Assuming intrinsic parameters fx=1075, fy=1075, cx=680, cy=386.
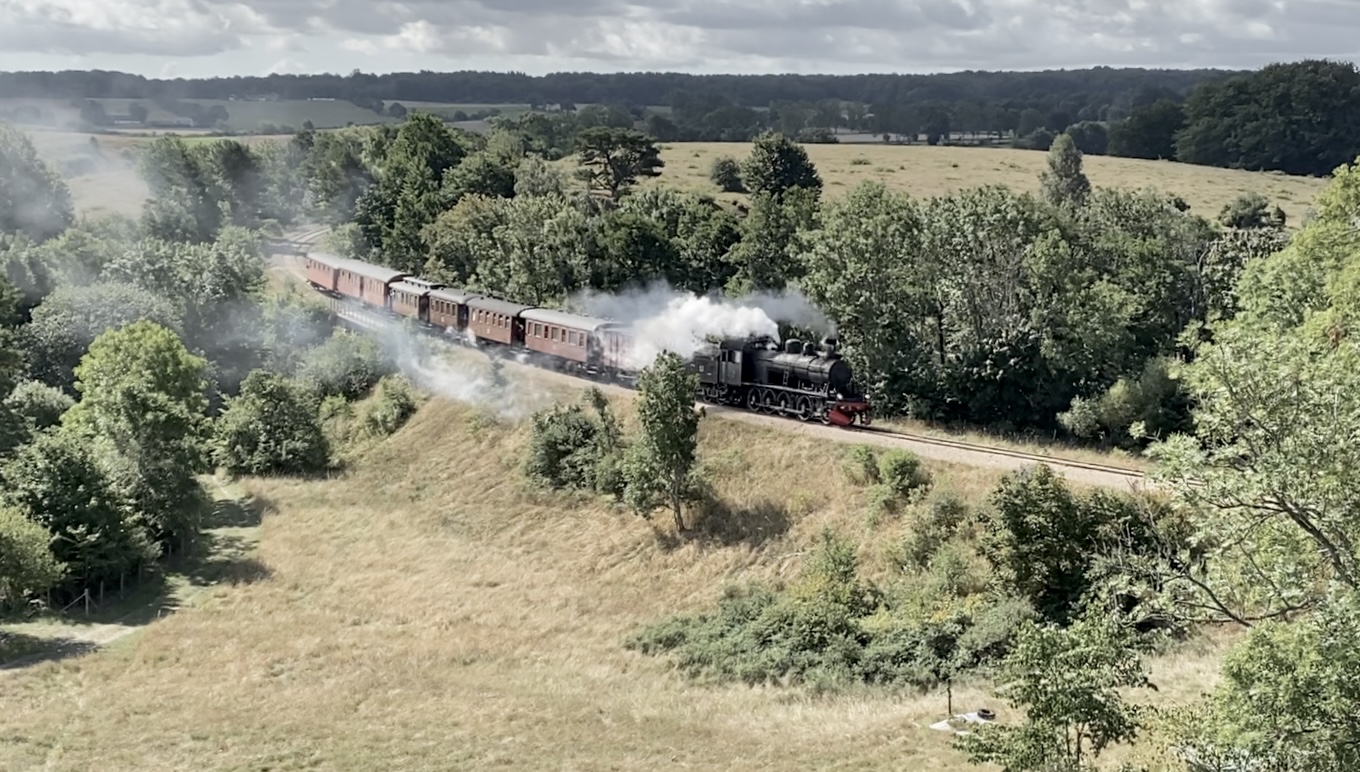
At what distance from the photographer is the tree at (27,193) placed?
97562 mm

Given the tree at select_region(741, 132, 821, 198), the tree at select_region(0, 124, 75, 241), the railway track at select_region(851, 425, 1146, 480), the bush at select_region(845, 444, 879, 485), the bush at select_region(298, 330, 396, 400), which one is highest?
the tree at select_region(741, 132, 821, 198)

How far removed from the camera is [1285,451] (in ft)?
51.7

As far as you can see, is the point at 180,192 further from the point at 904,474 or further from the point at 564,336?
the point at 904,474

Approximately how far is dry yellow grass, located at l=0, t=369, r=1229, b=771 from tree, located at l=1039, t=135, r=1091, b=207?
176 ft

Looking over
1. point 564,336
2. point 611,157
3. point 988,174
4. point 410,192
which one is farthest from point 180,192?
point 988,174

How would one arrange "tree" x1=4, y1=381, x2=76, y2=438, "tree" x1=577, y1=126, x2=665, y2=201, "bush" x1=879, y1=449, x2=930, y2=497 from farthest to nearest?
"tree" x1=577, y1=126, x2=665, y2=201 < "tree" x1=4, y1=381, x2=76, y2=438 < "bush" x1=879, y1=449, x2=930, y2=497

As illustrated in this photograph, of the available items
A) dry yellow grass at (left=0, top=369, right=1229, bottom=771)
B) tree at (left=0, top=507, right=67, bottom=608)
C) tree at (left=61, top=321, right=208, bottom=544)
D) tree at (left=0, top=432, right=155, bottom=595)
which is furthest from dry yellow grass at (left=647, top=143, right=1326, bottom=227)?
tree at (left=0, top=507, right=67, bottom=608)

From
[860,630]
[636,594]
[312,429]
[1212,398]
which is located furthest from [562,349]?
[1212,398]

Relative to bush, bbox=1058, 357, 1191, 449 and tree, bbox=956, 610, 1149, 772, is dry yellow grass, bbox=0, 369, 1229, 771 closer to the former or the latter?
tree, bbox=956, 610, 1149, 772

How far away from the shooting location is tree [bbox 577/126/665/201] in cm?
10412

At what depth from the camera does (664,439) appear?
4097 cm

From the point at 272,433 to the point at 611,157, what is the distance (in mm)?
54330

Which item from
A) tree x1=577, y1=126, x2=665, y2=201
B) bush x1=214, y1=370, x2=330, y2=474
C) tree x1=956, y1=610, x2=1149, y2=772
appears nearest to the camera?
tree x1=956, y1=610, x2=1149, y2=772

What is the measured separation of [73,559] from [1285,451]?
4327cm
